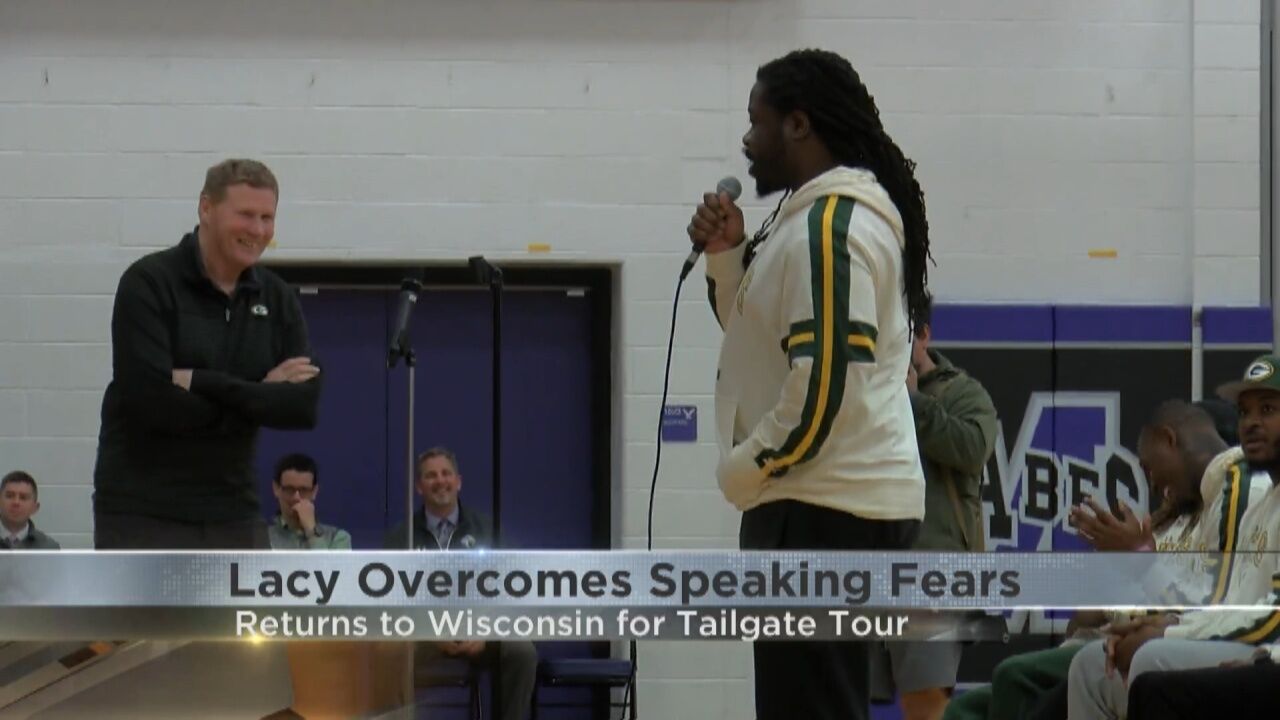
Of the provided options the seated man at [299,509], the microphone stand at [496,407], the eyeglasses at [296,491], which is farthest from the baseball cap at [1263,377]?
the eyeglasses at [296,491]

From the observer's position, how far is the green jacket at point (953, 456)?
4.48 m

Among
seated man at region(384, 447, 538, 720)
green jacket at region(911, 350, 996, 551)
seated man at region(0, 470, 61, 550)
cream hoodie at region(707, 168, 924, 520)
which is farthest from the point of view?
seated man at region(0, 470, 61, 550)

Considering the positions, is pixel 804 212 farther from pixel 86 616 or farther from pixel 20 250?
pixel 20 250

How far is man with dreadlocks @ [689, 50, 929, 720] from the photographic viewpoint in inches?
104

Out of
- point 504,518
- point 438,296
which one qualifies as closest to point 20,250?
point 438,296

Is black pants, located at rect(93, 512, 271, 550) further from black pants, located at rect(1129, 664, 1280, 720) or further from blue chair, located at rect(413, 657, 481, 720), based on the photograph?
Result: black pants, located at rect(1129, 664, 1280, 720)

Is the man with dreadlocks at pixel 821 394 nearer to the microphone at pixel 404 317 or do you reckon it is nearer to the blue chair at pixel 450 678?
the blue chair at pixel 450 678

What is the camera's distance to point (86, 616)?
9.74 feet

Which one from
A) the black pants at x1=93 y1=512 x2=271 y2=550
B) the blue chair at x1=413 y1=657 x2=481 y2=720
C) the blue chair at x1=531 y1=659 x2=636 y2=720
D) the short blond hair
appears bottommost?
the blue chair at x1=531 y1=659 x2=636 y2=720

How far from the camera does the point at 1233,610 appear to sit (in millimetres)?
3387

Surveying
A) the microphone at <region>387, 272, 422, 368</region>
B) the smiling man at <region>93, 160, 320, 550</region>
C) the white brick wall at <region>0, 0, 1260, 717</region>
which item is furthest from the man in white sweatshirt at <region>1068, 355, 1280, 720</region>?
the white brick wall at <region>0, 0, 1260, 717</region>

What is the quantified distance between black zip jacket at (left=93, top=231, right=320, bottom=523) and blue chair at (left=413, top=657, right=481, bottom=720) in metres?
0.46

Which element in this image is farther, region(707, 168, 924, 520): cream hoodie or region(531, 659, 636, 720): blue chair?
region(531, 659, 636, 720): blue chair

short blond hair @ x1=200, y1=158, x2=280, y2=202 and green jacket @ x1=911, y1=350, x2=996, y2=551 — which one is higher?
short blond hair @ x1=200, y1=158, x2=280, y2=202
